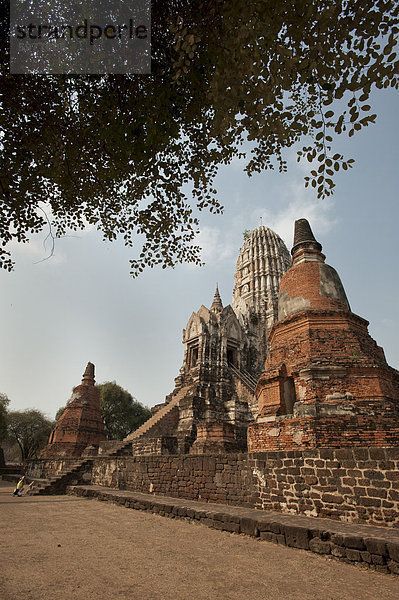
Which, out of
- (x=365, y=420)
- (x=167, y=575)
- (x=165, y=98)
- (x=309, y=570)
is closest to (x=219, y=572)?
(x=167, y=575)

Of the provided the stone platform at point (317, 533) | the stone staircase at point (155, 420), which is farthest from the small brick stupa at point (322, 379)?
the stone staircase at point (155, 420)

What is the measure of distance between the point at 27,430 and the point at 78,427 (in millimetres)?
20556

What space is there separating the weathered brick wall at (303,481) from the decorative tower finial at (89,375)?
15.0 meters

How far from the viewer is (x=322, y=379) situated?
732 cm

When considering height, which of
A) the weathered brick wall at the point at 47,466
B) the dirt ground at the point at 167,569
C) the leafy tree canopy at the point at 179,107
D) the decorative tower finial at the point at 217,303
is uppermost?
the decorative tower finial at the point at 217,303

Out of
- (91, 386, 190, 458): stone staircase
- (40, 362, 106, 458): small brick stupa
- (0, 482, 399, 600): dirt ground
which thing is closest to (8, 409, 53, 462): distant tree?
(40, 362, 106, 458): small brick stupa

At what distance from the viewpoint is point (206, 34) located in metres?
4.31

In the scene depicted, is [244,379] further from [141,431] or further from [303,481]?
[303,481]

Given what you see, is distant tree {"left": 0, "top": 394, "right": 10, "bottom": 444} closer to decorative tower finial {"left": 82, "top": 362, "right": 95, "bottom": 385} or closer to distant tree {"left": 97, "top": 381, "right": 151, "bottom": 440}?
distant tree {"left": 97, "top": 381, "right": 151, "bottom": 440}

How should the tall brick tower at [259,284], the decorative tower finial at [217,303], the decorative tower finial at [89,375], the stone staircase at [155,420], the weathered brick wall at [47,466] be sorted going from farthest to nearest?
the tall brick tower at [259,284] < the decorative tower finial at [217,303] < the decorative tower finial at [89,375] < the stone staircase at [155,420] < the weathered brick wall at [47,466]

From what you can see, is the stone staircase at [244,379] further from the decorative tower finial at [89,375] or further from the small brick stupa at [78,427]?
the decorative tower finial at [89,375]

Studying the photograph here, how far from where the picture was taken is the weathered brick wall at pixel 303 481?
5.07m

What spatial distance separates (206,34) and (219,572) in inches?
253

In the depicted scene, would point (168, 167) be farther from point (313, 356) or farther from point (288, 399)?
point (288, 399)
